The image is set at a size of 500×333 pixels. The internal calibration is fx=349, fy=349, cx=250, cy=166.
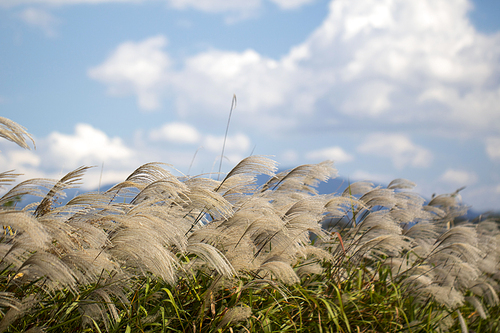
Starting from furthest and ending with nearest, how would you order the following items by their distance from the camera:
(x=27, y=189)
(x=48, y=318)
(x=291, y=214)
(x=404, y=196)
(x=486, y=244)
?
(x=486, y=244)
(x=404, y=196)
(x=291, y=214)
(x=27, y=189)
(x=48, y=318)

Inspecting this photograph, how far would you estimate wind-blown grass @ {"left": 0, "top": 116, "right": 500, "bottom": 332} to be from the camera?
6.36 ft

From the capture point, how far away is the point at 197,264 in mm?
2576

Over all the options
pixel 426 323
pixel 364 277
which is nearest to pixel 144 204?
pixel 364 277

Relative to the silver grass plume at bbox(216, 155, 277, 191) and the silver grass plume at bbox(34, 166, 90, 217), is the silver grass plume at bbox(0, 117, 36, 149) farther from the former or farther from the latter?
the silver grass plume at bbox(216, 155, 277, 191)

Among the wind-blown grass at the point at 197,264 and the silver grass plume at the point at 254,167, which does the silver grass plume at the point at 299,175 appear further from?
the silver grass plume at the point at 254,167

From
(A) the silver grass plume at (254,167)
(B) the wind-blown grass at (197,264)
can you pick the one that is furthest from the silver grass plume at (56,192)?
(A) the silver grass plume at (254,167)

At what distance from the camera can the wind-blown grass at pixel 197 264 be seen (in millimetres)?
1939

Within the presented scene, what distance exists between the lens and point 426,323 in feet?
11.8

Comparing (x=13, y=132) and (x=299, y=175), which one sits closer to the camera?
(x=13, y=132)

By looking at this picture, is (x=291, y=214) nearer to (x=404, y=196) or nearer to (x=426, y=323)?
(x=426, y=323)

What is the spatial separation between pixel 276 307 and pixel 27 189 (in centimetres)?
209

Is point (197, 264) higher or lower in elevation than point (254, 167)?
lower

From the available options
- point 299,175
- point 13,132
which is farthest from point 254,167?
point 13,132

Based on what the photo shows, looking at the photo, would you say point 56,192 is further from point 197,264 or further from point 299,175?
point 299,175
